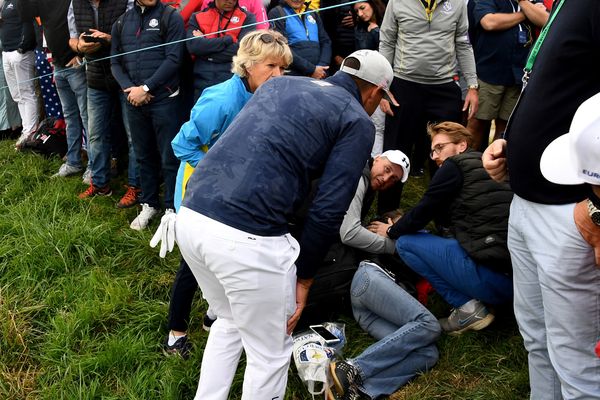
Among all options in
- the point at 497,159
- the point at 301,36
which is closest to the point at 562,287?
the point at 497,159

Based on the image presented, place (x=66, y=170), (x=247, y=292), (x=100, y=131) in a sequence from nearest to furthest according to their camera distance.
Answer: (x=247, y=292) → (x=100, y=131) → (x=66, y=170)

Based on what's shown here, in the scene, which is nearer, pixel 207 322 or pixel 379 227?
pixel 207 322

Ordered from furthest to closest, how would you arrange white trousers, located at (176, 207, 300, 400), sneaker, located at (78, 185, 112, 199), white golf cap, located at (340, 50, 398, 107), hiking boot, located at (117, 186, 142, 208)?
sneaker, located at (78, 185, 112, 199)
hiking boot, located at (117, 186, 142, 208)
white golf cap, located at (340, 50, 398, 107)
white trousers, located at (176, 207, 300, 400)

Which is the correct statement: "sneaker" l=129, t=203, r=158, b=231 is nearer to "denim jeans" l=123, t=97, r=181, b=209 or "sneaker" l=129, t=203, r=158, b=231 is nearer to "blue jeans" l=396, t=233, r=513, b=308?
"denim jeans" l=123, t=97, r=181, b=209

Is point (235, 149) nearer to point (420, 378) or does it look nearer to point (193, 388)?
point (193, 388)

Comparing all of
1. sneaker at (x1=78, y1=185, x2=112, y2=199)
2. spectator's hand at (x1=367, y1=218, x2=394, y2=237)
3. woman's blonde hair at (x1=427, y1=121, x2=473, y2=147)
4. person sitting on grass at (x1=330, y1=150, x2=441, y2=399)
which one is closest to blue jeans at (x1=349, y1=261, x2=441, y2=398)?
person sitting on grass at (x1=330, y1=150, x2=441, y2=399)

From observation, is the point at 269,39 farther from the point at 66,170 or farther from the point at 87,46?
the point at 66,170

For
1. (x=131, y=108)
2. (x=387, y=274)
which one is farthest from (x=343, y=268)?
(x=131, y=108)

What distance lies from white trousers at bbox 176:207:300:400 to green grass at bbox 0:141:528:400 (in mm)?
632

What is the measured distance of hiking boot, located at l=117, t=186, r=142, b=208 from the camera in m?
5.20

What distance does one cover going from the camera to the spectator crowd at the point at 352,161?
216 centimetres

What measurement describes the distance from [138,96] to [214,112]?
1.57 meters

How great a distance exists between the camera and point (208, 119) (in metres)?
3.30

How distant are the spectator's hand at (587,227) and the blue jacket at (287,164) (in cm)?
80
